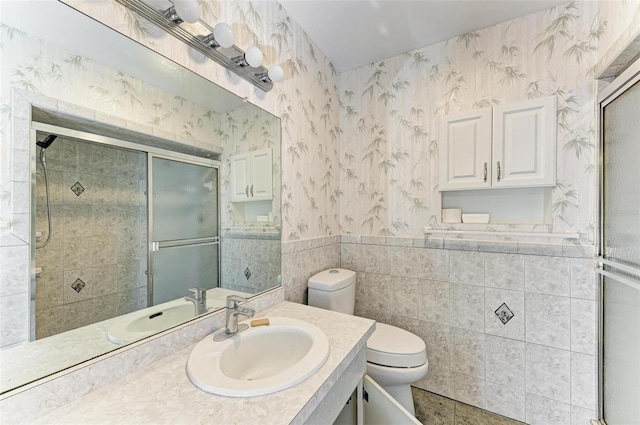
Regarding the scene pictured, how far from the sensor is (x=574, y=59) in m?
1.45

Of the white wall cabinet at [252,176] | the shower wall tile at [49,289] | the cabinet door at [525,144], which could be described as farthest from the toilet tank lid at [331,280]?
the shower wall tile at [49,289]

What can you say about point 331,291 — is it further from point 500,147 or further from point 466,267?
point 500,147

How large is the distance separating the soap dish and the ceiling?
1.18 meters

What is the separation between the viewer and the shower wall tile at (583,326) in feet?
4.57

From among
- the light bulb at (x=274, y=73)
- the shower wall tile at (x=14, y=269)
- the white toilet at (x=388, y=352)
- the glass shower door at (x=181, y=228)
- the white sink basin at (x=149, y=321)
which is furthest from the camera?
the white toilet at (x=388, y=352)

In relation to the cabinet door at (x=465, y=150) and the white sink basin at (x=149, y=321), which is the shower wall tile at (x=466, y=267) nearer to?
the cabinet door at (x=465, y=150)

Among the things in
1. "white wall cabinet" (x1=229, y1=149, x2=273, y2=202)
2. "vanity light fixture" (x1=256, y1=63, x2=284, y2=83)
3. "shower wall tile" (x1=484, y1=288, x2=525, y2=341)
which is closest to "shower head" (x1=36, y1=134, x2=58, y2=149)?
"white wall cabinet" (x1=229, y1=149, x2=273, y2=202)

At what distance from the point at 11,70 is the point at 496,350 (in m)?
2.35

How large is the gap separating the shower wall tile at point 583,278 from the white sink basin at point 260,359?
1436 millimetres

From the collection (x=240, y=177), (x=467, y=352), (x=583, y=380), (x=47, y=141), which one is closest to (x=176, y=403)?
(x=47, y=141)

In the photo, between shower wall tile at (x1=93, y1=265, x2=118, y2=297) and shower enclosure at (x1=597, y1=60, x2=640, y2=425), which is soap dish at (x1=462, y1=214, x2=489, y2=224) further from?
shower wall tile at (x1=93, y1=265, x2=118, y2=297)

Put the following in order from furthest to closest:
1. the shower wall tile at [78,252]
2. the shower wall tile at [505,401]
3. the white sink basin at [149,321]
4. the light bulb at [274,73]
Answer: the shower wall tile at [505,401], the light bulb at [274,73], the white sink basin at [149,321], the shower wall tile at [78,252]

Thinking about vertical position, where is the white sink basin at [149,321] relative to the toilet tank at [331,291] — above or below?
above

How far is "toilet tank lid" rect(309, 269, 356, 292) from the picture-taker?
1.63 metres
